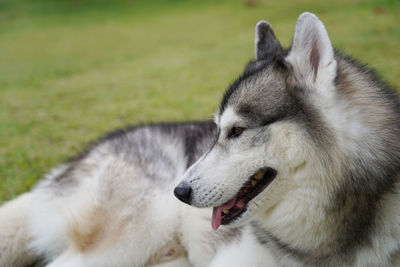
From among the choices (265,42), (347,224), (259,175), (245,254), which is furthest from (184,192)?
(265,42)

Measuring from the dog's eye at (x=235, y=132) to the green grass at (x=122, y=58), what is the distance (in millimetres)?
1478

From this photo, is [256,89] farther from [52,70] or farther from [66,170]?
[52,70]

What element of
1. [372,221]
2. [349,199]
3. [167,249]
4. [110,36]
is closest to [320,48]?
[349,199]

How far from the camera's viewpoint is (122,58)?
1413cm

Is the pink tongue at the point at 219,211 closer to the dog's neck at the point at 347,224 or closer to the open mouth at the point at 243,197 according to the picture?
the open mouth at the point at 243,197

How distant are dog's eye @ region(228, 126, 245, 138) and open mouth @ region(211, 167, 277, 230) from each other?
0.83 ft

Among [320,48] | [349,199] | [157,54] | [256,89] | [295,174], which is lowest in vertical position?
[157,54]

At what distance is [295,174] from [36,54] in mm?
15451

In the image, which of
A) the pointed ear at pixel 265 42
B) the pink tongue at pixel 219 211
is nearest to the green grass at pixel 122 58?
the pointed ear at pixel 265 42

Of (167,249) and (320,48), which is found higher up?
(320,48)

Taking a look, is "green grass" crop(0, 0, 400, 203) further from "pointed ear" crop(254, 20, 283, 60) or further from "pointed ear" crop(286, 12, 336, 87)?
"pointed ear" crop(286, 12, 336, 87)

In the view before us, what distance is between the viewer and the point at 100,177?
303 centimetres

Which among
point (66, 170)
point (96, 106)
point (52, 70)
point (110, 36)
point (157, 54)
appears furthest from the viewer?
point (110, 36)

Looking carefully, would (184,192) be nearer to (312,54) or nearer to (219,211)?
(219,211)
